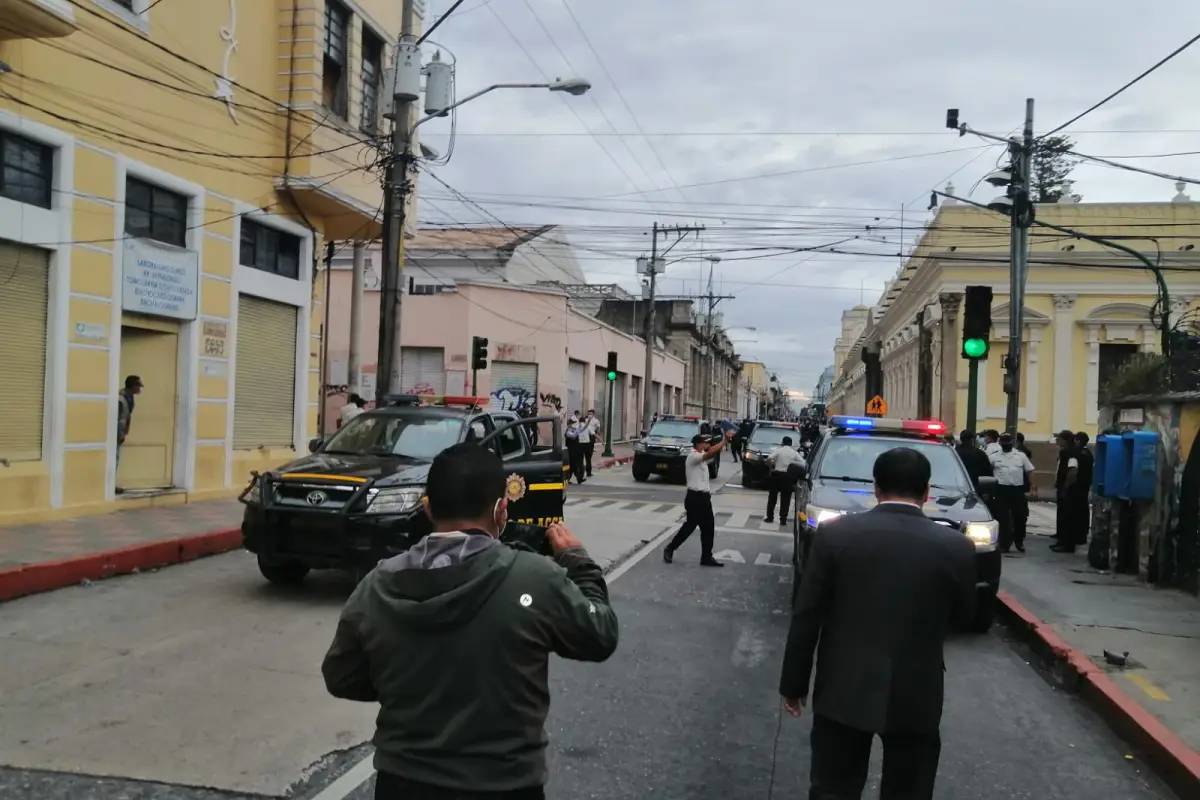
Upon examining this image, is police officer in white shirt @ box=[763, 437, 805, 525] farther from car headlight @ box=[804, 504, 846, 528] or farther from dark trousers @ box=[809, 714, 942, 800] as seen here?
dark trousers @ box=[809, 714, 942, 800]

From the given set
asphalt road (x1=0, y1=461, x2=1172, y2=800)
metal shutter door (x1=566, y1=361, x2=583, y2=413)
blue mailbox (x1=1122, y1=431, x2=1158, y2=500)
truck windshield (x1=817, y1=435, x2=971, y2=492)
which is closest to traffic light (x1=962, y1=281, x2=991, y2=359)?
blue mailbox (x1=1122, y1=431, x2=1158, y2=500)

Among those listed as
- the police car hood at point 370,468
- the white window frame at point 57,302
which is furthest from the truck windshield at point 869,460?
the white window frame at point 57,302

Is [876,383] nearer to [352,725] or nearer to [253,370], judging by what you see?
[253,370]

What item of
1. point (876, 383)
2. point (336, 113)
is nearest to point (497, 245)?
point (876, 383)

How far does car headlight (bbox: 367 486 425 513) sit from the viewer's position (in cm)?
906

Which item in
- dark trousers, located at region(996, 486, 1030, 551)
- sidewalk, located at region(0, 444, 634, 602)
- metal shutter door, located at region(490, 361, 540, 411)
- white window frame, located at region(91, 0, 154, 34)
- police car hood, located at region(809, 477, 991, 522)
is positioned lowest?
sidewalk, located at region(0, 444, 634, 602)

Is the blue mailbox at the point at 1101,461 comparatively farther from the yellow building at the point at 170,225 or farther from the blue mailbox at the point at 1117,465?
the yellow building at the point at 170,225

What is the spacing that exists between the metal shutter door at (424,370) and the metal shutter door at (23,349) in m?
23.2

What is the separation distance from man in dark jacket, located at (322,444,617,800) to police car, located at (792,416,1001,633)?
18.9 feet

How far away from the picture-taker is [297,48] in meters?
16.7

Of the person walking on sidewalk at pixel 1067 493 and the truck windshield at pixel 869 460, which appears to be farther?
the person walking on sidewalk at pixel 1067 493

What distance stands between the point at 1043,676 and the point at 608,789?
438 centimetres

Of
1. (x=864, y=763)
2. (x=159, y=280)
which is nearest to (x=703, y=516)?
(x=159, y=280)

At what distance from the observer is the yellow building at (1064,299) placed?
32.9m
